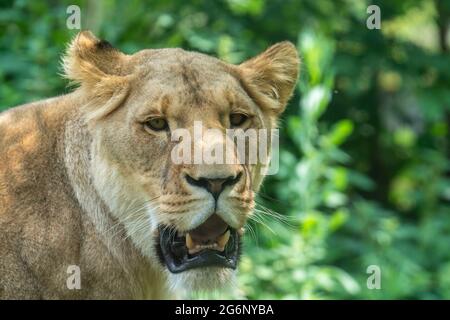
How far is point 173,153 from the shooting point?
4152 millimetres

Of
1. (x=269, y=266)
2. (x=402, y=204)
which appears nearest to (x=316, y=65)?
(x=269, y=266)

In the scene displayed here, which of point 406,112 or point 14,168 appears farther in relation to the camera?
point 406,112

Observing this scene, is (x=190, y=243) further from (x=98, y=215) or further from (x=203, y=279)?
(x=98, y=215)

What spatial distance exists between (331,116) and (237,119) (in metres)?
5.46

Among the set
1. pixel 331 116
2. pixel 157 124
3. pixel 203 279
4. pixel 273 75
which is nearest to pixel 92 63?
pixel 157 124

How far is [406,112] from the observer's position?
11.1 m

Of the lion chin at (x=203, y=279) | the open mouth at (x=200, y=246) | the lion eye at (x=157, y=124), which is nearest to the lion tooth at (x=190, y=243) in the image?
the open mouth at (x=200, y=246)

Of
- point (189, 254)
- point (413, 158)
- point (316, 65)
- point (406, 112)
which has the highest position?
point (406, 112)

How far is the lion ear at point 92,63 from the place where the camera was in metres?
4.43

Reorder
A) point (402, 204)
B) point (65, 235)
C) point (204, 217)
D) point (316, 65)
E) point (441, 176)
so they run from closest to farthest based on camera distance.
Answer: point (204, 217), point (65, 235), point (316, 65), point (441, 176), point (402, 204)

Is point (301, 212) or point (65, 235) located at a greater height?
point (301, 212)

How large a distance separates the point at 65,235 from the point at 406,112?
748 centimetres

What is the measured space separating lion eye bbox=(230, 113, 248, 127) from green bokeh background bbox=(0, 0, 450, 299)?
41.5 inches

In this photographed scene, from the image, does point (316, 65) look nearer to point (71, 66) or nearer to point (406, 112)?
point (71, 66)
